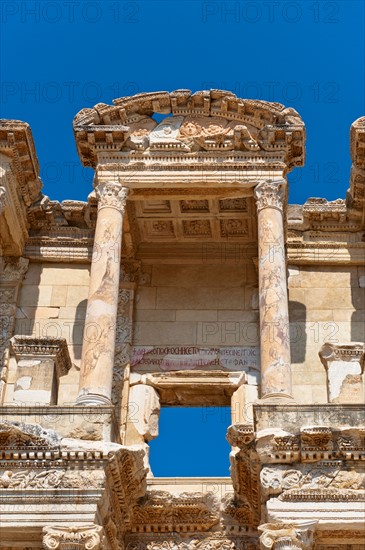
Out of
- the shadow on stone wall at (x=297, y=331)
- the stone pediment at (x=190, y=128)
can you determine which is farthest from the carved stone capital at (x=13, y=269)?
the shadow on stone wall at (x=297, y=331)

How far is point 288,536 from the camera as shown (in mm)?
12180

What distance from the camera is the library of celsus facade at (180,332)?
12.8 m

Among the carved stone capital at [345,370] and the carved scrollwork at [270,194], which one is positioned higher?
the carved scrollwork at [270,194]

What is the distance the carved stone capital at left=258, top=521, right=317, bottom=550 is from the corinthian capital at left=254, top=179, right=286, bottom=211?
594 cm

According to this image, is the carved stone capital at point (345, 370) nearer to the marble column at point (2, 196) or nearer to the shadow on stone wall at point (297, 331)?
the shadow on stone wall at point (297, 331)

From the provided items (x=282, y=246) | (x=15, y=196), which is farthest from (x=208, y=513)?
(x=15, y=196)

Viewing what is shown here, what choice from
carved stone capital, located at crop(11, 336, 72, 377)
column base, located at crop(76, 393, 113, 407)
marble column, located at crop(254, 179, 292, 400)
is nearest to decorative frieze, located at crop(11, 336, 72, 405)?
carved stone capital, located at crop(11, 336, 72, 377)

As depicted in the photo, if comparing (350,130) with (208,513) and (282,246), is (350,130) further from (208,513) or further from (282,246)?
(208,513)

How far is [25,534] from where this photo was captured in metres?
12.6

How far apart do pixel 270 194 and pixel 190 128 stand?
7.38 feet

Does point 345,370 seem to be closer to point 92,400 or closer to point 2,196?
point 92,400

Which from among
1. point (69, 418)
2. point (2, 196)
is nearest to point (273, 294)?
point (69, 418)

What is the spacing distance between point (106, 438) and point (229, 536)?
9.83ft

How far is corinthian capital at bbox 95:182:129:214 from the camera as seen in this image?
53.4ft
